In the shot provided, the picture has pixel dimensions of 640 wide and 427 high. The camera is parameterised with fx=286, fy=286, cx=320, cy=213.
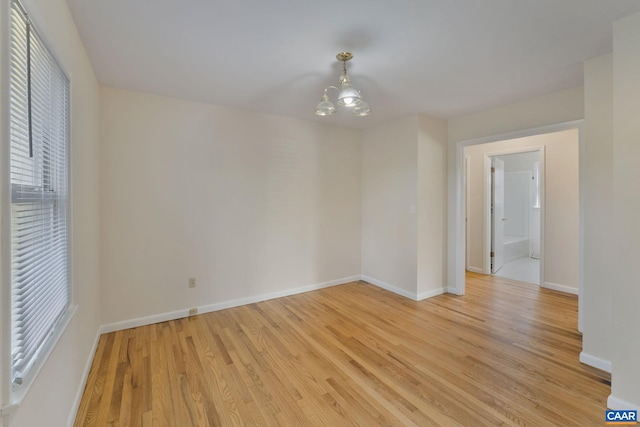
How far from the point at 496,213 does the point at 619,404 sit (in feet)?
12.3

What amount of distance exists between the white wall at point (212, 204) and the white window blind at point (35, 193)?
1252 mm

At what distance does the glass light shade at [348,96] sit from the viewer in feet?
7.02

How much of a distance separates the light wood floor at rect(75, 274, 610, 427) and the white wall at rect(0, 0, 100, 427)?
0.94 feet

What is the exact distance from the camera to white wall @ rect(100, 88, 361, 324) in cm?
279

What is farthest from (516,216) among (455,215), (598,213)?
(598,213)

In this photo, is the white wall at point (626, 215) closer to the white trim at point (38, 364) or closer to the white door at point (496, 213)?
the white trim at point (38, 364)

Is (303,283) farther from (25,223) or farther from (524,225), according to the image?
(524,225)

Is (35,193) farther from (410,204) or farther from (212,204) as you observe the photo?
(410,204)

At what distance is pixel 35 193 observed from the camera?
1247mm

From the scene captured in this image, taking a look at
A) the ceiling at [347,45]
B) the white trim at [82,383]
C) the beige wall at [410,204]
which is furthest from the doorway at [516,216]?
the white trim at [82,383]

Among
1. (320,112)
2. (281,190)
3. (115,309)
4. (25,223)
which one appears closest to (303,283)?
(281,190)

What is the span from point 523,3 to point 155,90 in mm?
3001

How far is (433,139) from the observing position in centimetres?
372

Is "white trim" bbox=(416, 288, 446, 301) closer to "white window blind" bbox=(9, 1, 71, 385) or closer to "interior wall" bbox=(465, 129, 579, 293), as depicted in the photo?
"interior wall" bbox=(465, 129, 579, 293)
